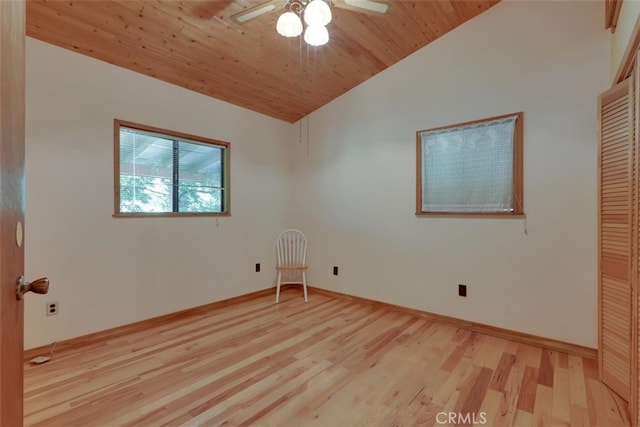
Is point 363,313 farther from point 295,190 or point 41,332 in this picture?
point 41,332

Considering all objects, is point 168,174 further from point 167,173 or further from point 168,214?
point 168,214

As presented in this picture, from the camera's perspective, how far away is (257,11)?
1.85m

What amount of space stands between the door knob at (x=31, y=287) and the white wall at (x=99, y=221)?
6.22 ft

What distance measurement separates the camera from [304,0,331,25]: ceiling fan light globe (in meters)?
1.72

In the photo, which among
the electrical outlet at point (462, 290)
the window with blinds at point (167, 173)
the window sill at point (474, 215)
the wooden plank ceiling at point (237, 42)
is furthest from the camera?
the electrical outlet at point (462, 290)

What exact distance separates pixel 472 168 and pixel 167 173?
9.97 feet

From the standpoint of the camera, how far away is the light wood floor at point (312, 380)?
165cm

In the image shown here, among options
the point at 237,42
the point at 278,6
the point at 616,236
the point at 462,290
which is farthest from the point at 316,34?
the point at 462,290

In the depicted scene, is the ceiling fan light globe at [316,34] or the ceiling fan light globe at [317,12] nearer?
the ceiling fan light globe at [317,12]

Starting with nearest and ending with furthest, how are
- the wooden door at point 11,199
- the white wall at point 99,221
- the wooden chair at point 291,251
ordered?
the wooden door at point 11,199, the white wall at point 99,221, the wooden chair at point 291,251

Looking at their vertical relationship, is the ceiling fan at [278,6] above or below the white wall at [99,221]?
above

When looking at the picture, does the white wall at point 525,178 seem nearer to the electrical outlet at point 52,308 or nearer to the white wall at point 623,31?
the white wall at point 623,31

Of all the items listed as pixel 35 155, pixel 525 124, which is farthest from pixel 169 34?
pixel 525 124

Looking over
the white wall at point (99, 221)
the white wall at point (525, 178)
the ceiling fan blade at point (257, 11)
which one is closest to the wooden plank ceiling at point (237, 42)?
the white wall at point (99, 221)
